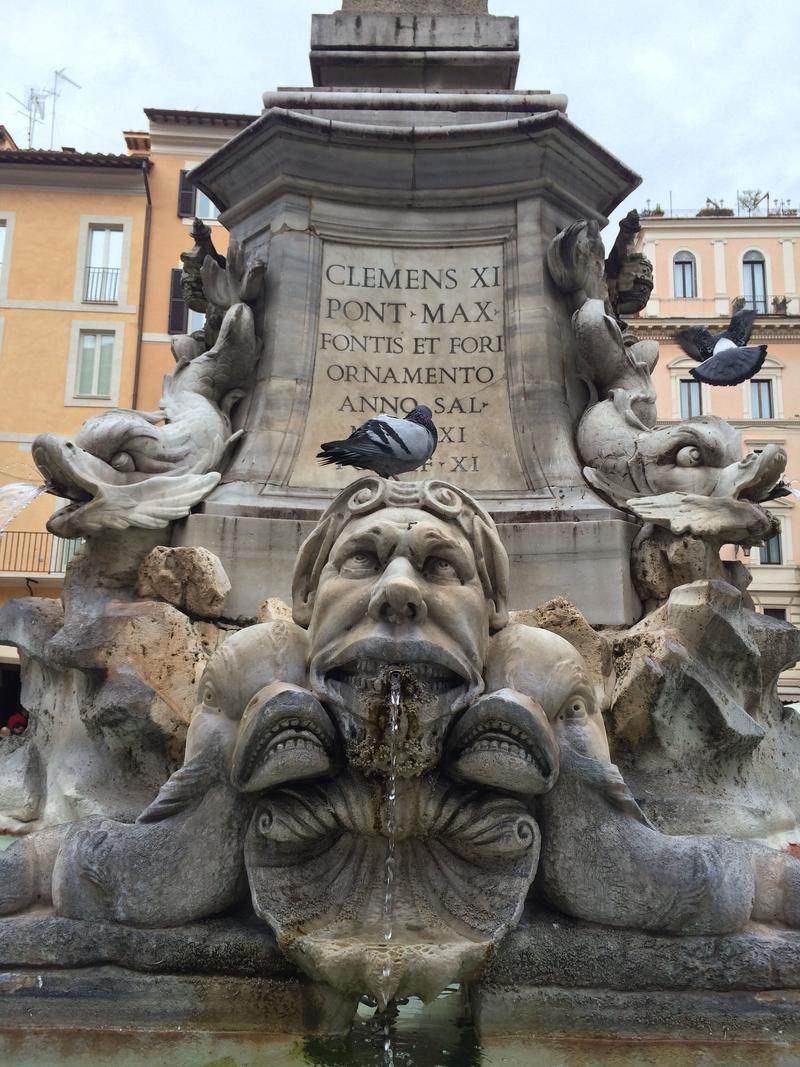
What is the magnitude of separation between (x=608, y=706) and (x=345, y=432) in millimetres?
2079

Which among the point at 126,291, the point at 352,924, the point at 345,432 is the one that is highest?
the point at 126,291

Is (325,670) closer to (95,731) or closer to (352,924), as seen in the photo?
(352,924)

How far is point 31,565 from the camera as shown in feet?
74.4

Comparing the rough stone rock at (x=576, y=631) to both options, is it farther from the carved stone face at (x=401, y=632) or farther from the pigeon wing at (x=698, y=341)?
the pigeon wing at (x=698, y=341)

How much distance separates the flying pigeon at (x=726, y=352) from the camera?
5.39 metres

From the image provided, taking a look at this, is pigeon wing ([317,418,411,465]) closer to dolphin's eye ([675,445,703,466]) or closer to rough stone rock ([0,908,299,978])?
dolphin's eye ([675,445,703,466])

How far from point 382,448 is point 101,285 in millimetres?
24668

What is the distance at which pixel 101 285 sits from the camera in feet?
86.4

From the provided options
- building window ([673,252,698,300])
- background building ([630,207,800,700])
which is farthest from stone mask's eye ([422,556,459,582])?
building window ([673,252,698,300])

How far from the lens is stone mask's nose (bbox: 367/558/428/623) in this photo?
2611 millimetres

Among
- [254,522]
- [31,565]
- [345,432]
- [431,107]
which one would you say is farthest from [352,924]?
[31,565]


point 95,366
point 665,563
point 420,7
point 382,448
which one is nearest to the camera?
point 382,448

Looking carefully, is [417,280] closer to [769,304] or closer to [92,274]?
[92,274]

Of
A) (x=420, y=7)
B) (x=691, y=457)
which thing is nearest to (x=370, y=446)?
(x=691, y=457)
